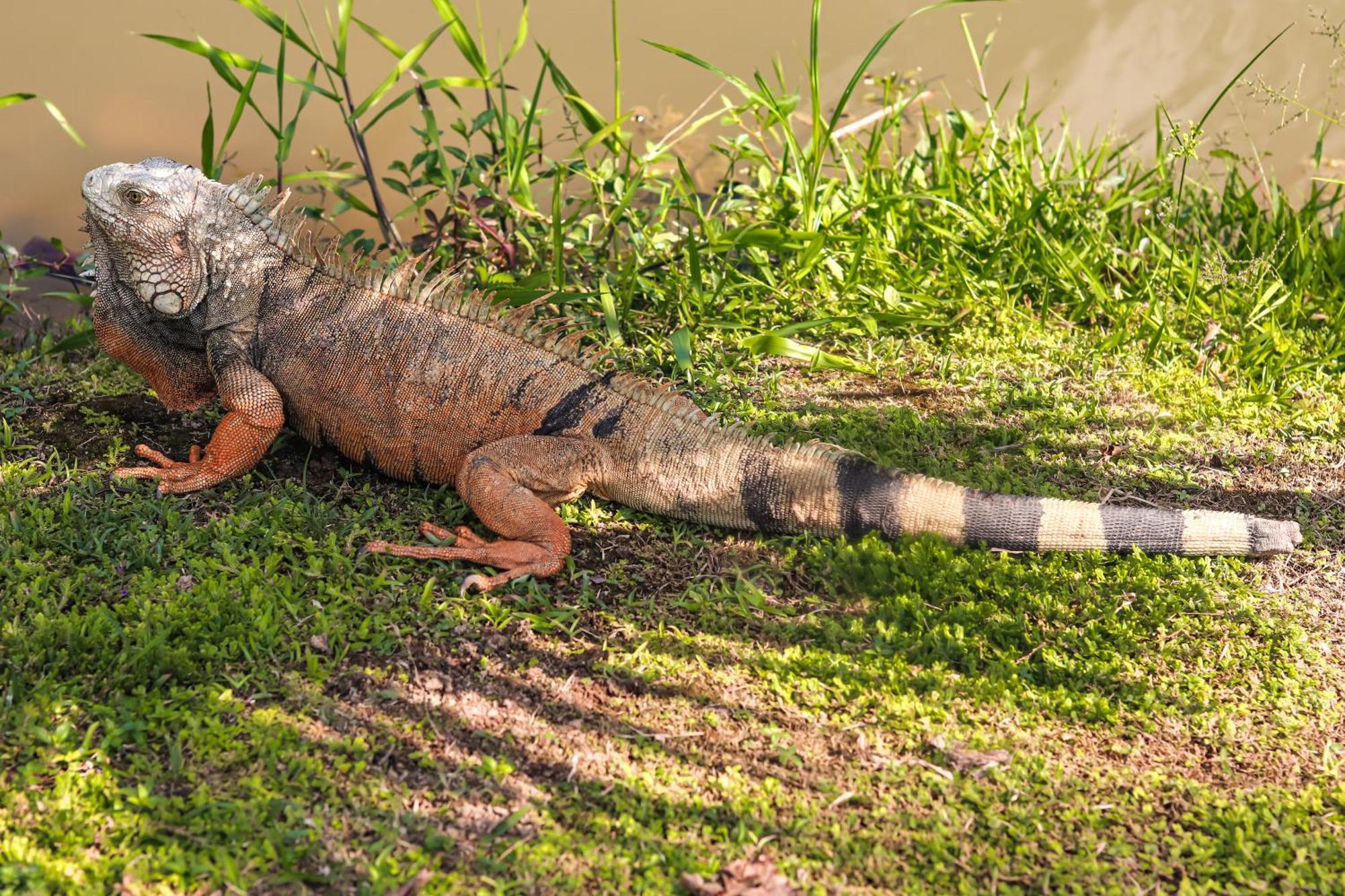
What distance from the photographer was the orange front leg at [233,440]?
11.6ft

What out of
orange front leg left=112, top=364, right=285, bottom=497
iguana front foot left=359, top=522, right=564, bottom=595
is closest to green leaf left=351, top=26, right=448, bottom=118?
orange front leg left=112, top=364, right=285, bottom=497

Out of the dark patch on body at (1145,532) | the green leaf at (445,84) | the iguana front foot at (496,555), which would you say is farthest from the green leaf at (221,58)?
the dark patch on body at (1145,532)

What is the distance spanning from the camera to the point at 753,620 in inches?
125

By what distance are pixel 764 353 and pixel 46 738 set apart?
292 cm

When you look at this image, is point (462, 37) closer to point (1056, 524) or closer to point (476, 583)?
point (476, 583)

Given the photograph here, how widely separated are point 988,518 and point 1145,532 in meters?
0.50

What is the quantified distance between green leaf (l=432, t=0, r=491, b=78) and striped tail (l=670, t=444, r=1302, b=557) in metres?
2.06

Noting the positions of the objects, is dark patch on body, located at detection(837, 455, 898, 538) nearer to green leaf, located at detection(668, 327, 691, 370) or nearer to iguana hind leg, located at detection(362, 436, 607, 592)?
iguana hind leg, located at detection(362, 436, 607, 592)

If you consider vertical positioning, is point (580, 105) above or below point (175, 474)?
above

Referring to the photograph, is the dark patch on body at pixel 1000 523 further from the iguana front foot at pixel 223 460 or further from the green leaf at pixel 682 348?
the iguana front foot at pixel 223 460

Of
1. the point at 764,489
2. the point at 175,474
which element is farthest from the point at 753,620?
the point at 175,474

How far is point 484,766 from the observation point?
8.34ft

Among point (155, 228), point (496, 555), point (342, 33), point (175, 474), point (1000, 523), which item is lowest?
point (496, 555)

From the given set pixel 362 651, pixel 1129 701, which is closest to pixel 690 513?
pixel 362 651
